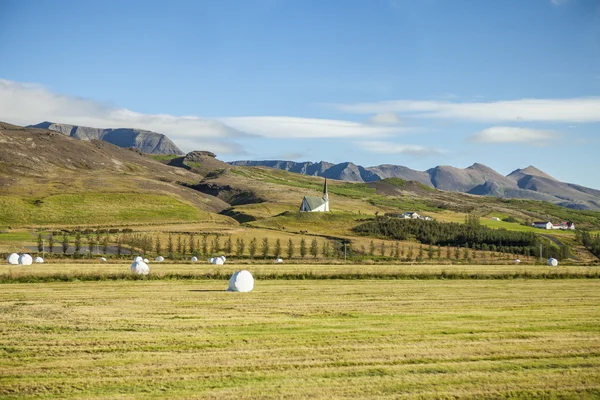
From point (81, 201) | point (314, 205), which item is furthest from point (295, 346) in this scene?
point (314, 205)

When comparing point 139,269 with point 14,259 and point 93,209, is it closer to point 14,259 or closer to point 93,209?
point 14,259

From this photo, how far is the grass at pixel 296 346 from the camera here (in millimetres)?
17672

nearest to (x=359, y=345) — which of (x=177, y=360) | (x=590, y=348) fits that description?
(x=177, y=360)

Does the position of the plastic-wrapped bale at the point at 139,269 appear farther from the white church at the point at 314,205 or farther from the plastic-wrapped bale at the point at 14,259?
the white church at the point at 314,205

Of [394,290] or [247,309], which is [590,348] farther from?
[394,290]

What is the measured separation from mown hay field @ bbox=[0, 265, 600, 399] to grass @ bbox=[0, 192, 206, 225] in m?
111

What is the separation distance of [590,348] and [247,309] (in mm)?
15729

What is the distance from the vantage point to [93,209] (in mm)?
155000

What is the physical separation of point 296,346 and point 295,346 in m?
0.04

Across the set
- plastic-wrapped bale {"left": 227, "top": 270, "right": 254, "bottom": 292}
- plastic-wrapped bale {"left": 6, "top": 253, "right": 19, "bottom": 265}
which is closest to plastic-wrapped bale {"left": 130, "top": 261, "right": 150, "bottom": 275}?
plastic-wrapped bale {"left": 227, "top": 270, "right": 254, "bottom": 292}

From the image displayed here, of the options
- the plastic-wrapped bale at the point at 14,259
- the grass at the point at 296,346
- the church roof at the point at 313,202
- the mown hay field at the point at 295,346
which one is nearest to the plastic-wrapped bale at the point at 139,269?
the mown hay field at the point at 295,346

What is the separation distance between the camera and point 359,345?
22828 mm

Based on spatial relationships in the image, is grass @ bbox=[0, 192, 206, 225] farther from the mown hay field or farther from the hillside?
the mown hay field

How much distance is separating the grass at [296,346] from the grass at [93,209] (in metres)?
112
